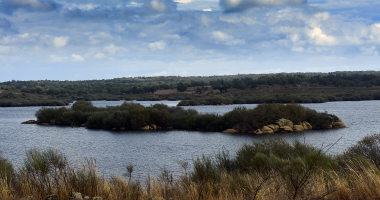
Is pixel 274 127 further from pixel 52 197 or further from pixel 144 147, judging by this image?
pixel 52 197

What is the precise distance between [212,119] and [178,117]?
448cm

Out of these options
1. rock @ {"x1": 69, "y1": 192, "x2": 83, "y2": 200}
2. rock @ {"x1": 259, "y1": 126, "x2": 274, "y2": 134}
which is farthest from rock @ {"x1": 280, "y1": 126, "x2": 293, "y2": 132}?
rock @ {"x1": 69, "y1": 192, "x2": 83, "y2": 200}

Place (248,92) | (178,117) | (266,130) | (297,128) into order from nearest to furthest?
1. (266,130)
2. (297,128)
3. (178,117)
4. (248,92)

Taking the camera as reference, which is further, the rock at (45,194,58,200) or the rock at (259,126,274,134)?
the rock at (259,126,274,134)

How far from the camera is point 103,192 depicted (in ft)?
21.8

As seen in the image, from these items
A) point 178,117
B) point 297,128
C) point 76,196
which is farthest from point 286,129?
point 76,196

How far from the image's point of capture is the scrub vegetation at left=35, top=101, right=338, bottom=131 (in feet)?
98.8

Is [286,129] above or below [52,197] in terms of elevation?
below

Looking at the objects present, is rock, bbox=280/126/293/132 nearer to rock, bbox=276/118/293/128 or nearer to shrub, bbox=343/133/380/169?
rock, bbox=276/118/293/128

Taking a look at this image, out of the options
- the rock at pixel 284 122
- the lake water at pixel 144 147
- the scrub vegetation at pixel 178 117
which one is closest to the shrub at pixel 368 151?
the lake water at pixel 144 147

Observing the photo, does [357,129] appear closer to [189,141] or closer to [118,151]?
[189,141]

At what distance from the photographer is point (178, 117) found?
35312 mm

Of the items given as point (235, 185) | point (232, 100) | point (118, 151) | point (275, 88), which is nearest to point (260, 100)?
point (232, 100)

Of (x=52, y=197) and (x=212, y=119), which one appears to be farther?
(x=212, y=119)
